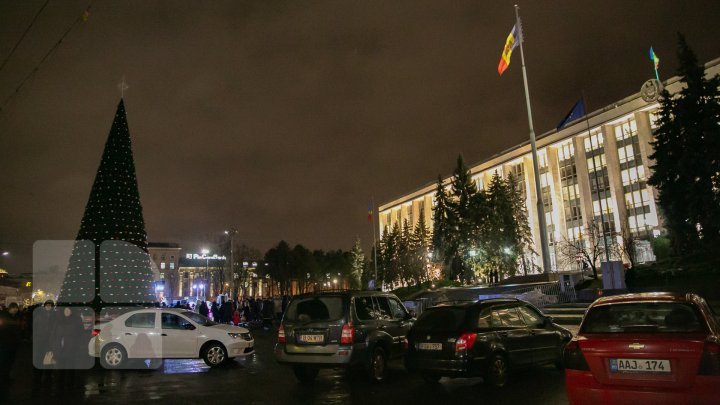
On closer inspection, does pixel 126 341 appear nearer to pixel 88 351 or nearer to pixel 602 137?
pixel 88 351

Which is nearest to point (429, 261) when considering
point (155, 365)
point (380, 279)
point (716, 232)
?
point (380, 279)

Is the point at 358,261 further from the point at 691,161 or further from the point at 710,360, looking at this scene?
the point at 710,360

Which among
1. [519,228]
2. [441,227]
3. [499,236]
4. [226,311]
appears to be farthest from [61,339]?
[519,228]

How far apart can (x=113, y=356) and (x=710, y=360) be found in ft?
44.6

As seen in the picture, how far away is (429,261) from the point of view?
258 feet

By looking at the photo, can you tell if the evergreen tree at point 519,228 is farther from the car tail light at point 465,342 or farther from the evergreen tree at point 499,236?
the car tail light at point 465,342

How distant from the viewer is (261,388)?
32.3 feet

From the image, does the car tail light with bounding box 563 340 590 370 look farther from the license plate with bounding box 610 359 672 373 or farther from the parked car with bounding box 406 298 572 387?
the parked car with bounding box 406 298 572 387

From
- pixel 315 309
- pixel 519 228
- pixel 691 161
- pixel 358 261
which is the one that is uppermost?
pixel 691 161

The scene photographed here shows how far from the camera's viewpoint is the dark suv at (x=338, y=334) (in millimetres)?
9750

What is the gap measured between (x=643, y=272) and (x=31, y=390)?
3755 centimetres

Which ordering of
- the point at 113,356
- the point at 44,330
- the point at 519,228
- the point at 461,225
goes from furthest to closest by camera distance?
the point at 519,228, the point at 461,225, the point at 44,330, the point at 113,356

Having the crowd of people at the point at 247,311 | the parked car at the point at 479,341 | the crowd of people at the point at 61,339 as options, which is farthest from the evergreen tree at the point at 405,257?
the parked car at the point at 479,341

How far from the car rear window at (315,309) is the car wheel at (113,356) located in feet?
19.5
